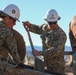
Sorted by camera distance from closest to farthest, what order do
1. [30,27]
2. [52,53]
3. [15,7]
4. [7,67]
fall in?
[7,67] < [15,7] < [52,53] < [30,27]

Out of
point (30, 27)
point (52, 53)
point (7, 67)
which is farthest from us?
point (30, 27)

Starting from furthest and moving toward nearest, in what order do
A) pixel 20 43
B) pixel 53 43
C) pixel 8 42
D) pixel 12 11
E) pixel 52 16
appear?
pixel 52 16 → pixel 53 43 → pixel 20 43 → pixel 12 11 → pixel 8 42

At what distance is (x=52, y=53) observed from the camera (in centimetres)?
869

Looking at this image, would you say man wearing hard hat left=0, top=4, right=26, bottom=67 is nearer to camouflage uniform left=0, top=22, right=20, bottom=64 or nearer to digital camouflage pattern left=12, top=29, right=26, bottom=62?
camouflage uniform left=0, top=22, right=20, bottom=64

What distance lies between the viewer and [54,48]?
872 centimetres

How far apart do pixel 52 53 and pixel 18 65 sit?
1720 millimetres

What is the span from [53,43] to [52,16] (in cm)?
71

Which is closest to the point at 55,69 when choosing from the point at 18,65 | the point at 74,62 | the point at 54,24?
the point at 74,62

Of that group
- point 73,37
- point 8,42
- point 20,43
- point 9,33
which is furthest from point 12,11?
point 73,37

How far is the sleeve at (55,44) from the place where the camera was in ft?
28.5

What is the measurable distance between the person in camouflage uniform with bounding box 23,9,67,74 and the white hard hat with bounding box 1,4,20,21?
1276mm

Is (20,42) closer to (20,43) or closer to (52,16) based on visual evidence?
(20,43)

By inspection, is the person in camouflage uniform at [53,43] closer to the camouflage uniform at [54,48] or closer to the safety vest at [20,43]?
the camouflage uniform at [54,48]

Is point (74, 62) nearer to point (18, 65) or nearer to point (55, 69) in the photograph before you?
point (55, 69)
